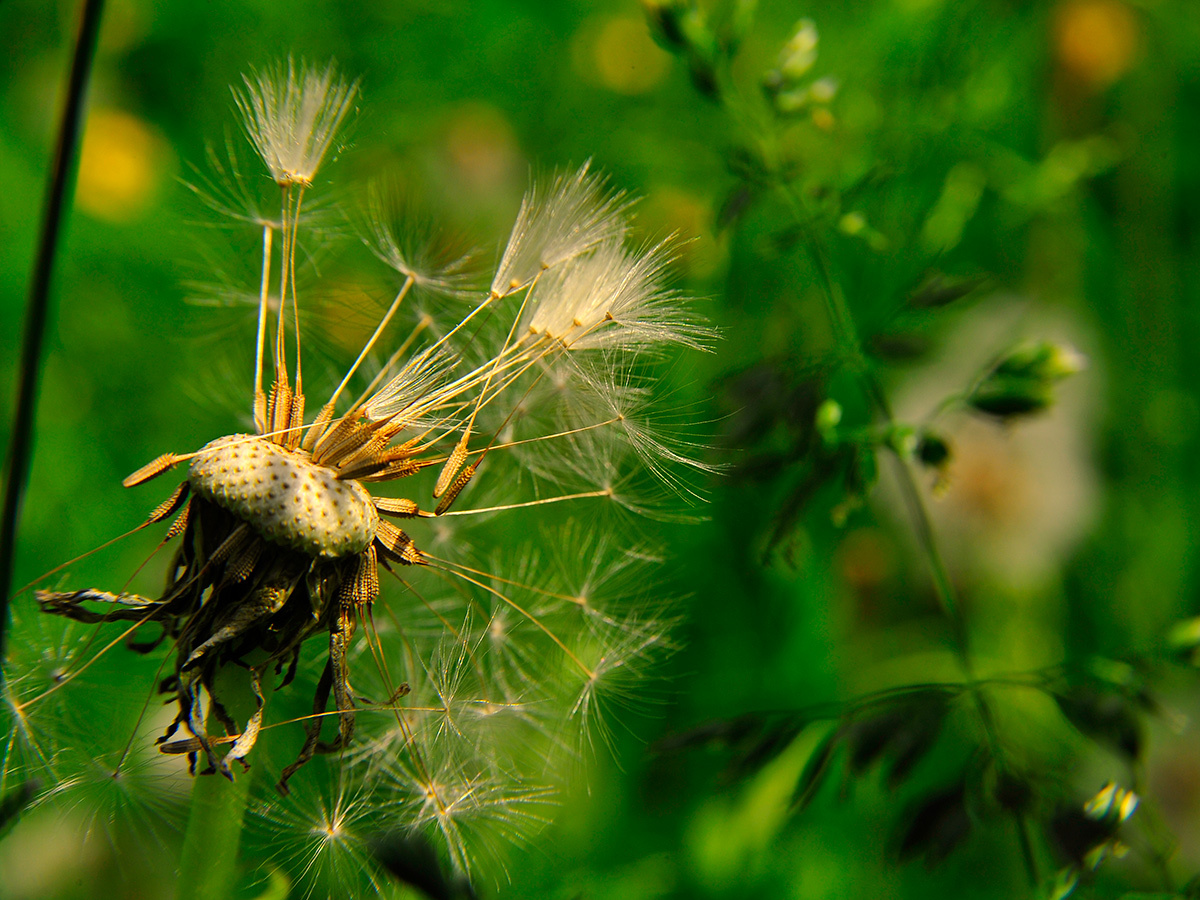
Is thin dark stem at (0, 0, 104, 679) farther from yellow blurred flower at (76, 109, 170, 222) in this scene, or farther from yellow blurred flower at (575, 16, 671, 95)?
yellow blurred flower at (575, 16, 671, 95)

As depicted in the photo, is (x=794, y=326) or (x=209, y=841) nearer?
(x=209, y=841)

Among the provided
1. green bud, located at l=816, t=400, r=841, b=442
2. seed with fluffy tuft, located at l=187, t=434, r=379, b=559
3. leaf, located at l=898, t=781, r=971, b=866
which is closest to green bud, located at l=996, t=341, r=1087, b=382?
green bud, located at l=816, t=400, r=841, b=442

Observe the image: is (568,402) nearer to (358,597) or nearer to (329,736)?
(358,597)

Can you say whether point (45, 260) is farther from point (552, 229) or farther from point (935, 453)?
point (935, 453)

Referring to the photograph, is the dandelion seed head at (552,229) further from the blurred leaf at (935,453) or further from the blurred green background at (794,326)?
the blurred leaf at (935,453)

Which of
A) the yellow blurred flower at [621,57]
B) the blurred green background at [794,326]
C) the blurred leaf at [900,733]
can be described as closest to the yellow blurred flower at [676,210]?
the blurred green background at [794,326]

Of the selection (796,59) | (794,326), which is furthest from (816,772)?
(794,326)
